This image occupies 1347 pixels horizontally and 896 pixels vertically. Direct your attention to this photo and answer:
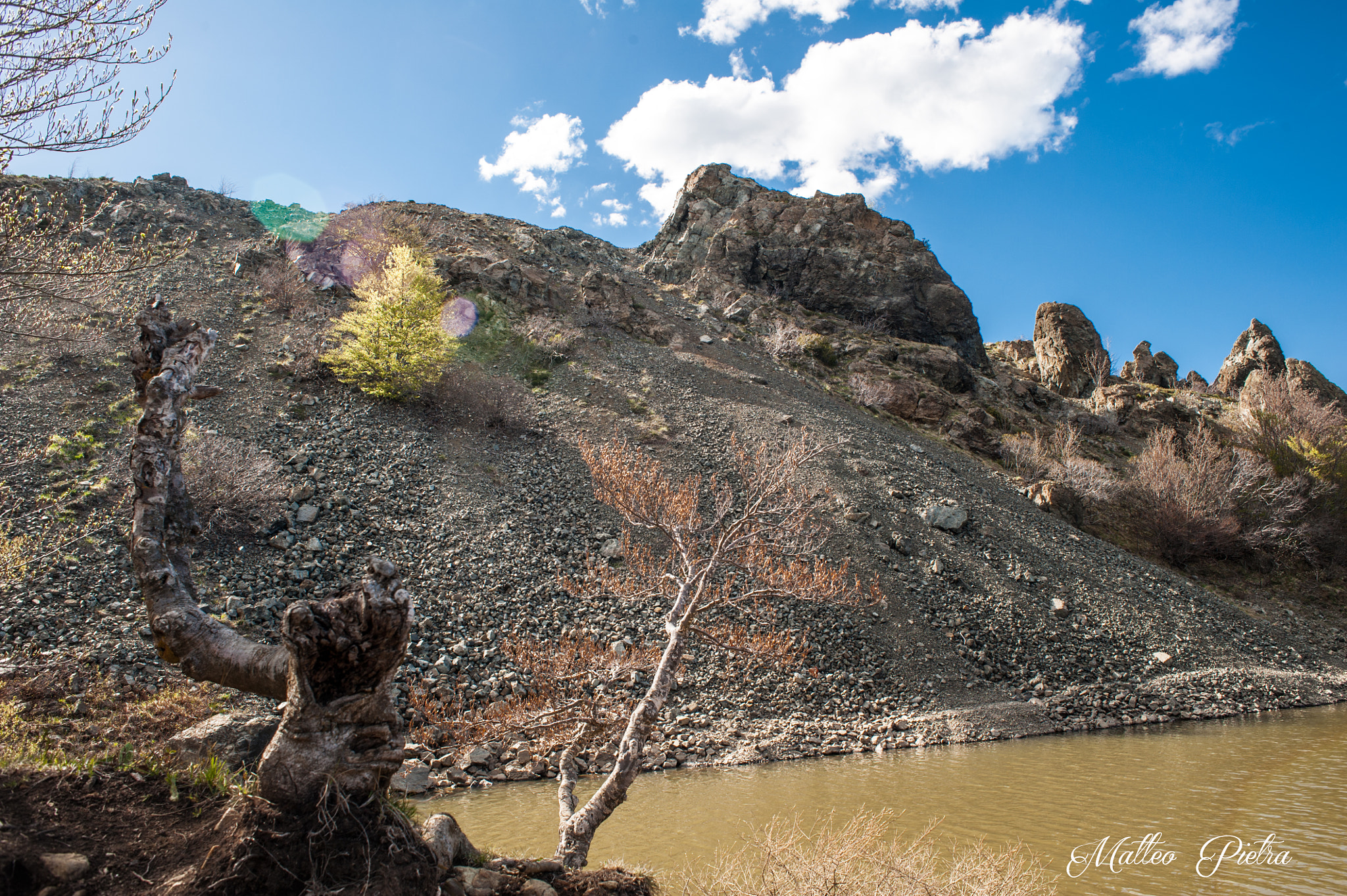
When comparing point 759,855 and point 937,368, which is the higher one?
point 937,368

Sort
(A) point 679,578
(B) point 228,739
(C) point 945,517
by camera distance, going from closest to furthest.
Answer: (B) point 228,739 < (A) point 679,578 < (C) point 945,517

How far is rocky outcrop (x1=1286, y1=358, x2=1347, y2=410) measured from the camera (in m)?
36.4

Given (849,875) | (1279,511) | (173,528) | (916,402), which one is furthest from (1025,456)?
(173,528)

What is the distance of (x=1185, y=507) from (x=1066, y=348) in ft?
76.1

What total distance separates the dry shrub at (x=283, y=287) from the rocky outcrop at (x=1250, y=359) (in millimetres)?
56388

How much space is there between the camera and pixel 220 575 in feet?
36.2

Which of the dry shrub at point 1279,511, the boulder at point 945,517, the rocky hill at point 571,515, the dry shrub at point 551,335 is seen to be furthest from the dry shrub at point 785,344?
the dry shrub at point 1279,511

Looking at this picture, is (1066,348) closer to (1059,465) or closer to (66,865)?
(1059,465)

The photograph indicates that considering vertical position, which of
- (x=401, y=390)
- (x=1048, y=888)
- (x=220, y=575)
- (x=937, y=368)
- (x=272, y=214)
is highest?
(x=272, y=214)

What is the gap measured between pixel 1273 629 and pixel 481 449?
978 inches

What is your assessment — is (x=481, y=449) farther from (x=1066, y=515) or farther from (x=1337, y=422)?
(x=1337, y=422)

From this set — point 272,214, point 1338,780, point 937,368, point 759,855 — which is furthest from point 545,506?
point 272,214

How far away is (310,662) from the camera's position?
294 cm

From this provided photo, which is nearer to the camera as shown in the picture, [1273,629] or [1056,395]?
[1273,629]
